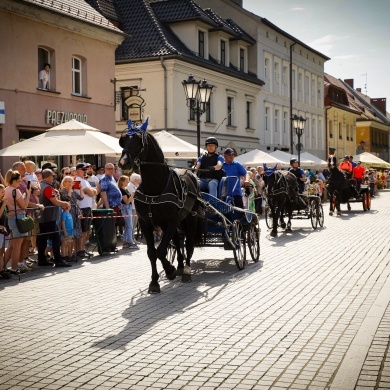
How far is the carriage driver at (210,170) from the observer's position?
12.2m

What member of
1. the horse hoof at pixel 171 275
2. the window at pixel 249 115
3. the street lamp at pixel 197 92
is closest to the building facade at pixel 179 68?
the window at pixel 249 115

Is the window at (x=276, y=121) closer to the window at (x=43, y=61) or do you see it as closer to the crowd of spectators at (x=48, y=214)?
the window at (x=43, y=61)

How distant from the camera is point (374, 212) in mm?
27766

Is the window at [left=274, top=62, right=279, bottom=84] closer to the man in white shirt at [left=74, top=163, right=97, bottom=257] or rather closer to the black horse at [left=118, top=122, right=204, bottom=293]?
the man in white shirt at [left=74, top=163, right=97, bottom=257]

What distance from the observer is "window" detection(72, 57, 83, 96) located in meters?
24.7

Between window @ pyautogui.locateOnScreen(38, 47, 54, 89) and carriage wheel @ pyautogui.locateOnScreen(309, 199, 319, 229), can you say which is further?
window @ pyautogui.locateOnScreen(38, 47, 54, 89)

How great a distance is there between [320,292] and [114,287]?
307cm

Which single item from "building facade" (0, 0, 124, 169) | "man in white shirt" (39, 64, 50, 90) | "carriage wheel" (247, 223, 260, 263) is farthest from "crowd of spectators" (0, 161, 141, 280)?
"man in white shirt" (39, 64, 50, 90)

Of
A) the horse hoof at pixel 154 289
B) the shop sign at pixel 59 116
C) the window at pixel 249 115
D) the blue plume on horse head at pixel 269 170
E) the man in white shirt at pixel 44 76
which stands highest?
the window at pixel 249 115

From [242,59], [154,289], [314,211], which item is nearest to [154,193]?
[154,289]

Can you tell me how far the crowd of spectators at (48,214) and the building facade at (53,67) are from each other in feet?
22.1

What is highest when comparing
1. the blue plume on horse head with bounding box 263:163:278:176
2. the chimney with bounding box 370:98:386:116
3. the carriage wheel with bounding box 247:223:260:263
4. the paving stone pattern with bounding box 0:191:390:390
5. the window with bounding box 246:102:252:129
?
the chimney with bounding box 370:98:386:116

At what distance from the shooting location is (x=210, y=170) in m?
12.3

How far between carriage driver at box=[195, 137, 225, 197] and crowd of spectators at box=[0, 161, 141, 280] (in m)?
2.70
